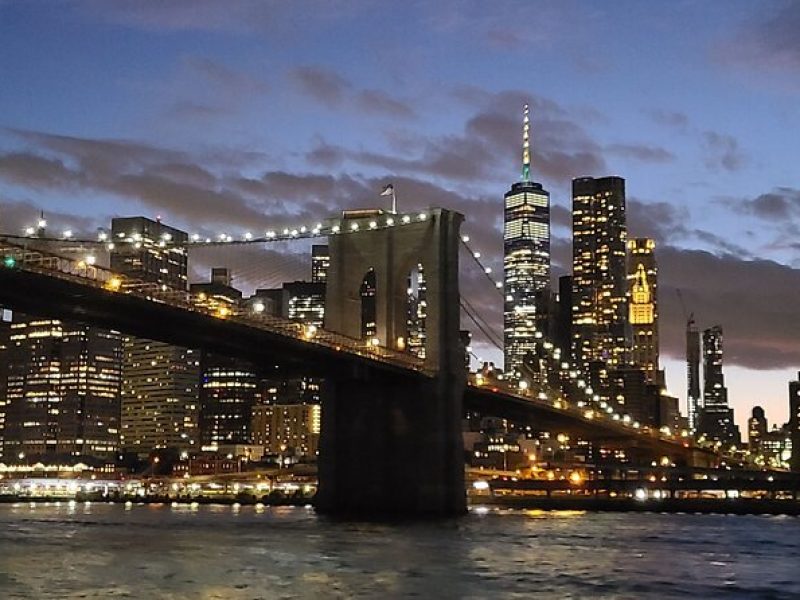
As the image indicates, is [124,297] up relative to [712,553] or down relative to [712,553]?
up

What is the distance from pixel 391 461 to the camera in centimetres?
7025

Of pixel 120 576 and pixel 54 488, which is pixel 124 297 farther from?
pixel 54 488

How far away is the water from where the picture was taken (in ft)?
115

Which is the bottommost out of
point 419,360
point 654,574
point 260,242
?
point 654,574

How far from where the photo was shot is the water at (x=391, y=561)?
115ft

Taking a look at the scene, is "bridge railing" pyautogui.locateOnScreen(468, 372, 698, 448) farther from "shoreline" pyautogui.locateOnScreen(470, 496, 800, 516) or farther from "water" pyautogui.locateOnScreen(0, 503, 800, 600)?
"water" pyautogui.locateOnScreen(0, 503, 800, 600)

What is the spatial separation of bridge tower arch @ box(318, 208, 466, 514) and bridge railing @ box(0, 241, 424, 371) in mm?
1768

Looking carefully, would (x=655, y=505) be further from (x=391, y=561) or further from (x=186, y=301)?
(x=391, y=561)

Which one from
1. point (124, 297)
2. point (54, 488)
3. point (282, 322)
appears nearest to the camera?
point (124, 297)

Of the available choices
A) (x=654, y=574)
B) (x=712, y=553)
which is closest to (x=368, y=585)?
(x=654, y=574)

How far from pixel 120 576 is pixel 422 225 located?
40744 mm

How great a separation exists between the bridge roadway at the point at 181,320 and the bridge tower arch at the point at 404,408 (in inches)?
63.6

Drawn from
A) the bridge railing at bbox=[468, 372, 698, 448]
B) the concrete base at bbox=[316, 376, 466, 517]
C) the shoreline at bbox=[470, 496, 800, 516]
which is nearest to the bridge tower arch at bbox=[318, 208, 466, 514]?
the concrete base at bbox=[316, 376, 466, 517]

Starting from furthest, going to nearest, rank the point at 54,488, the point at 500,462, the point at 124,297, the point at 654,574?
the point at 500,462 < the point at 54,488 < the point at 124,297 < the point at 654,574
